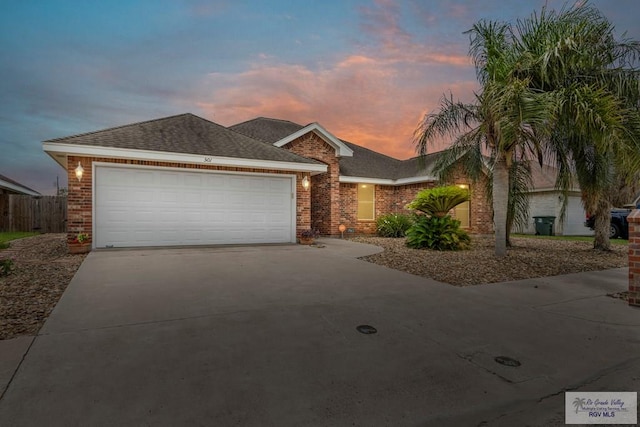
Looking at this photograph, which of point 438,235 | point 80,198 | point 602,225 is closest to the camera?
point 80,198

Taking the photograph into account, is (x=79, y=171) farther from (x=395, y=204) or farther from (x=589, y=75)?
(x=395, y=204)

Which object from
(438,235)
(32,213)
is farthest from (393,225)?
(32,213)

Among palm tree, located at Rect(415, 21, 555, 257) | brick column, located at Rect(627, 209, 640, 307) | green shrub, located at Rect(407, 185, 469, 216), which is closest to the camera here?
brick column, located at Rect(627, 209, 640, 307)

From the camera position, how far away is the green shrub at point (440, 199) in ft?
33.4

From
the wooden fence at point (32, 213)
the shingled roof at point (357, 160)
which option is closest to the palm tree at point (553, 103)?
the shingled roof at point (357, 160)

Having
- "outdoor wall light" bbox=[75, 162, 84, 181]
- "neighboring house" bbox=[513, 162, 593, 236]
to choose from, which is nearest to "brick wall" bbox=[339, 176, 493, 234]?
"neighboring house" bbox=[513, 162, 593, 236]

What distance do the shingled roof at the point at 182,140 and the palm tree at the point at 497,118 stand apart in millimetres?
5190

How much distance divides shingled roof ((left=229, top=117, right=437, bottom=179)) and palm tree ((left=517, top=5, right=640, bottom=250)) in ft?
24.9

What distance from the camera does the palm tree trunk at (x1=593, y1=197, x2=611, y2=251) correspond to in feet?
33.9

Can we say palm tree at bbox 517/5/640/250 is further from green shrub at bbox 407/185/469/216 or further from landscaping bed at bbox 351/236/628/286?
green shrub at bbox 407/185/469/216

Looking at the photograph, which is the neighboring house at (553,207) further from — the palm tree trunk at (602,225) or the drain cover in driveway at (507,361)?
the drain cover in driveway at (507,361)

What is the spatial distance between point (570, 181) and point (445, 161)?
351 cm

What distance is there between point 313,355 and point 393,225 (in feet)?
40.9

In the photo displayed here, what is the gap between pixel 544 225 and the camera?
17.9 m
